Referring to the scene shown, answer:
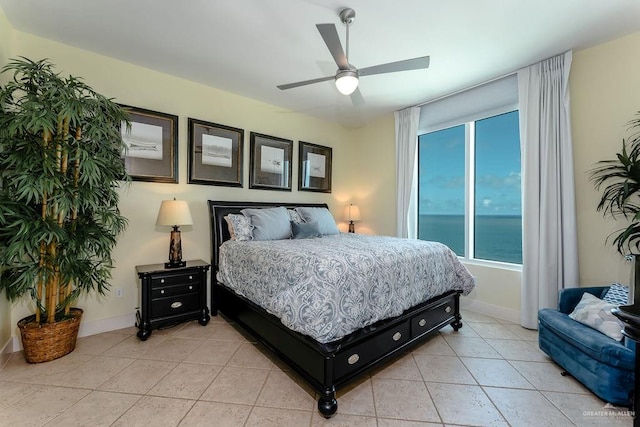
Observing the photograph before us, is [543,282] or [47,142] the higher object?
[47,142]

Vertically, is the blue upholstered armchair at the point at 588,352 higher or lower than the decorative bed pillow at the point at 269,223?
Result: lower

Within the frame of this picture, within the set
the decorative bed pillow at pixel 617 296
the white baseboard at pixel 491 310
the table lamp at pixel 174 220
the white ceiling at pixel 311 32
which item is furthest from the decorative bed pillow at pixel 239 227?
the decorative bed pillow at pixel 617 296

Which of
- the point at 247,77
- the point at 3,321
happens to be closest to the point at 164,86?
the point at 247,77

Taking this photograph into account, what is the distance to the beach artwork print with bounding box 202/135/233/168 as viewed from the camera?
347cm

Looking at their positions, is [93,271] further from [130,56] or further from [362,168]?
[362,168]

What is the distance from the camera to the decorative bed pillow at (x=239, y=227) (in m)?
3.14

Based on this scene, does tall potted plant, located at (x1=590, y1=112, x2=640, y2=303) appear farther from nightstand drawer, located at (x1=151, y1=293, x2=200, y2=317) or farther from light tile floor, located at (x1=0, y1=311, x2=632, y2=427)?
nightstand drawer, located at (x1=151, y1=293, x2=200, y2=317)

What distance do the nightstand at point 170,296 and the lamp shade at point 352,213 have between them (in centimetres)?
257

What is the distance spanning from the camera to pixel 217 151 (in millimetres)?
3557

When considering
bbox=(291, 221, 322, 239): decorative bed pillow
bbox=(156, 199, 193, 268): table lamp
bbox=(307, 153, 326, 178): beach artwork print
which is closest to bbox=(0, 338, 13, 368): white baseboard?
bbox=(156, 199, 193, 268): table lamp

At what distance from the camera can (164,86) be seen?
3.20 meters

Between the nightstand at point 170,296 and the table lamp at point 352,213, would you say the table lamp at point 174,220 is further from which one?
the table lamp at point 352,213

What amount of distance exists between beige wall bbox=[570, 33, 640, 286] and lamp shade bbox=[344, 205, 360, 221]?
285cm

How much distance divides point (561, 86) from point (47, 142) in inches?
183
